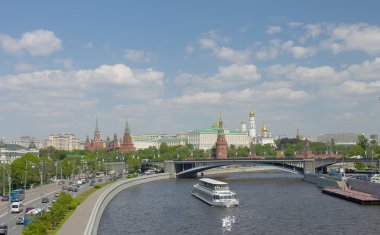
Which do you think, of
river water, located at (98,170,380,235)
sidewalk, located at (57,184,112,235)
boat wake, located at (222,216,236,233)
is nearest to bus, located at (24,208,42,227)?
sidewalk, located at (57,184,112,235)

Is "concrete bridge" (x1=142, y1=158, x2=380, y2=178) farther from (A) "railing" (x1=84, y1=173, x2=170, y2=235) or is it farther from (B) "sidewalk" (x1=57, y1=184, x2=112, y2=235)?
(B) "sidewalk" (x1=57, y1=184, x2=112, y2=235)

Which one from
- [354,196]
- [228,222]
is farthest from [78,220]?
[354,196]

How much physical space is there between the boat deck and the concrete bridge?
109ft

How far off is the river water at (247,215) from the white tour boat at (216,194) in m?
1.19

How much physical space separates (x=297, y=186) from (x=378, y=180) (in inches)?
821

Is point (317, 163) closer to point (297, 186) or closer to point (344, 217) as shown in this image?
point (297, 186)

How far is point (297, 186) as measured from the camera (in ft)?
351

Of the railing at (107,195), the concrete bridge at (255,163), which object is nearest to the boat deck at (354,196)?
the concrete bridge at (255,163)

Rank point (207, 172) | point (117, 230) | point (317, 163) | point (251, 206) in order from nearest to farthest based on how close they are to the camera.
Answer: point (117, 230) → point (251, 206) → point (317, 163) → point (207, 172)

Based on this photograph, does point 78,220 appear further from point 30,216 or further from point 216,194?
point 216,194

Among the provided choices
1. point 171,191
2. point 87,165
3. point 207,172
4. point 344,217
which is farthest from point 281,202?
point 87,165

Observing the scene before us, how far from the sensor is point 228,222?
2370 inches

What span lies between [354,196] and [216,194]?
21341 mm

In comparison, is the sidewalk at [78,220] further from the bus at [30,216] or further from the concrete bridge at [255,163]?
the concrete bridge at [255,163]
